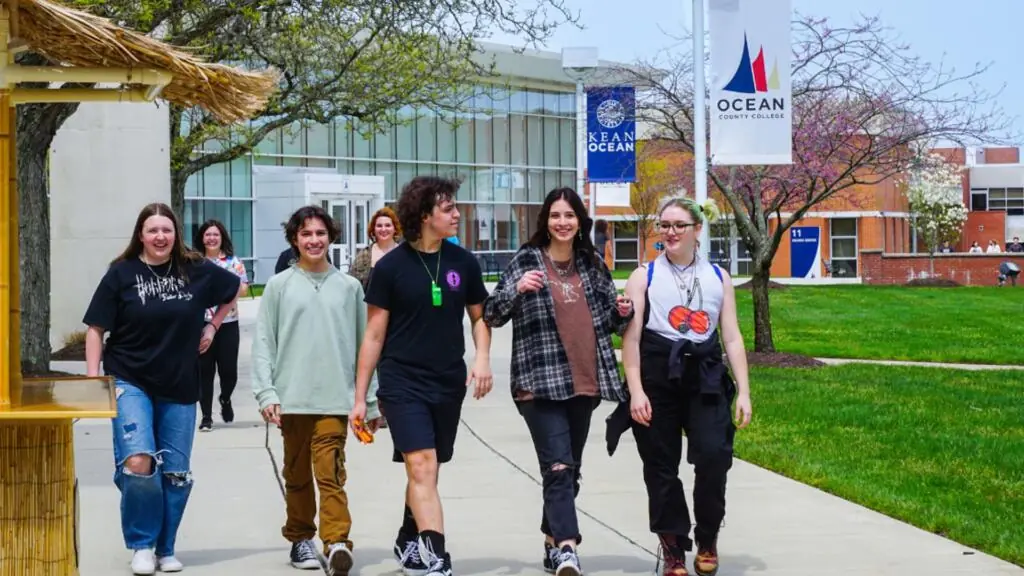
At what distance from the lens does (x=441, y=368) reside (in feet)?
24.0

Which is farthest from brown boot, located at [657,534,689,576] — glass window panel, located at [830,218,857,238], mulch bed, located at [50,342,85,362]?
glass window panel, located at [830,218,857,238]

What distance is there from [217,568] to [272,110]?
14981 millimetres

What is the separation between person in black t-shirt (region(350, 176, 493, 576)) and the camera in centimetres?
721

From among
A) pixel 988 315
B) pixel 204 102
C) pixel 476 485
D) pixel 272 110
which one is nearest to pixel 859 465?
pixel 476 485

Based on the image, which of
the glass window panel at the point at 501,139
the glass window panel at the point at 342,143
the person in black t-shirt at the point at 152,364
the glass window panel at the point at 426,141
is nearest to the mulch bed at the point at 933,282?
the glass window panel at the point at 501,139

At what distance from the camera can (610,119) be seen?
2167 centimetres

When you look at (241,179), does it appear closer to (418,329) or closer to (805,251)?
(805,251)

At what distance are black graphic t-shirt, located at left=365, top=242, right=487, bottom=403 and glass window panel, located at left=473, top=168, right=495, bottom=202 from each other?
53925 mm

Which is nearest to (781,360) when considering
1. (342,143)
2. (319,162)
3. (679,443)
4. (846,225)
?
(679,443)

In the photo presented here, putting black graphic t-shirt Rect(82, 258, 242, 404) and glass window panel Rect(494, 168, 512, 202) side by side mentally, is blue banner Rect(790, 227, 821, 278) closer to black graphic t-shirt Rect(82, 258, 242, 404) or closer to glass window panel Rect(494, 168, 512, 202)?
glass window panel Rect(494, 168, 512, 202)

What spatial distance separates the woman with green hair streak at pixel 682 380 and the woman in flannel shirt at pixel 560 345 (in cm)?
14

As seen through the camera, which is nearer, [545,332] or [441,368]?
[441,368]

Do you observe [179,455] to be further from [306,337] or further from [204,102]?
[204,102]

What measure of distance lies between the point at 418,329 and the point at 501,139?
5534 cm
